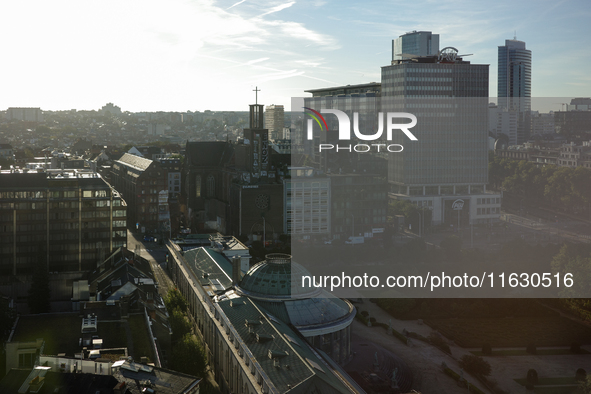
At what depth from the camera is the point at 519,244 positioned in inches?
2707

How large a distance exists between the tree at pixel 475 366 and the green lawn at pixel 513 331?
4.61 metres

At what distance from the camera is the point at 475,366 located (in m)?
37.2

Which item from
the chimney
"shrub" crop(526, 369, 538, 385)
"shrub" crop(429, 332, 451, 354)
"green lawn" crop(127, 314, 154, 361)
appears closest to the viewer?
"green lawn" crop(127, 314, 154, 361)

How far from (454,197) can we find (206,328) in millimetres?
54309

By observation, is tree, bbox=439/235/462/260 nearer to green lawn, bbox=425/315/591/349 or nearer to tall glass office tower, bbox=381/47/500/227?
tall glass office tower, bbox=381/47/500/227

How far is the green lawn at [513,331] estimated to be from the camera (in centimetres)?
4325

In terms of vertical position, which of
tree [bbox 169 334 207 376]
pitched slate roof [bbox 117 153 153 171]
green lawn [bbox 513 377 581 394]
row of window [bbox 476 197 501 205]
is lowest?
green lawn [bbox 513 377 581 394]

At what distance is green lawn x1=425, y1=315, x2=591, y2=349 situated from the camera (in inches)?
1703

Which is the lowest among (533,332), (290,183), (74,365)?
(533,332)

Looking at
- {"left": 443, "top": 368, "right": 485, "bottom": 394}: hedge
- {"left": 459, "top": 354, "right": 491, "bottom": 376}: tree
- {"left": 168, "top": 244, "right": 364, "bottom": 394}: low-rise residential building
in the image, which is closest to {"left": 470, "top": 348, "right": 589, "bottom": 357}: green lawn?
{"left": 459, "top": 354, "right": 491, "bottom": 376}: tree

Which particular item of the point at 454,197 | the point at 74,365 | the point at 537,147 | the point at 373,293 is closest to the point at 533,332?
the point at 373,293

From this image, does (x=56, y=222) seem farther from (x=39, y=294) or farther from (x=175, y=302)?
(x=175, y=302)

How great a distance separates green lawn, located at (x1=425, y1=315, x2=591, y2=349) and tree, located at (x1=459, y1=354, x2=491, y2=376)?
4615 mm

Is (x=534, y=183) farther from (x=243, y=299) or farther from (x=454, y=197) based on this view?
(x=243, y=299)
